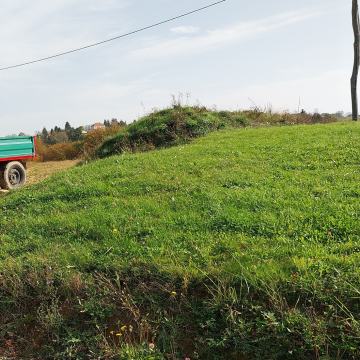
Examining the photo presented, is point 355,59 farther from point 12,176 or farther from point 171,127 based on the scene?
point 12,176

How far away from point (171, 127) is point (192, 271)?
10979 mm

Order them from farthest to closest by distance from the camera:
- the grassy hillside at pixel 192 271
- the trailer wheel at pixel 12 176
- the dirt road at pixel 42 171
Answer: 1. the dirt road at pixel 42 171
2. the trailer wheel at pixel 12 176
3. the grassy hillside at pixel 192 271

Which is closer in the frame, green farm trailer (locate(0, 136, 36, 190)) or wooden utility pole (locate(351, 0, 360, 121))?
green farm trailer (locate(0, 136, 36, 190))

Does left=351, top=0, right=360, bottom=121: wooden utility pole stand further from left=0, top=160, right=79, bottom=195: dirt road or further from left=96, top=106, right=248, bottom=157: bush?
left=0, top=160, right=79, bottom=195: dirt road

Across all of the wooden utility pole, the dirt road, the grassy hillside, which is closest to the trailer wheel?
the dirt road

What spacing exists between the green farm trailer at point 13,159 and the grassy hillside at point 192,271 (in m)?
7.31

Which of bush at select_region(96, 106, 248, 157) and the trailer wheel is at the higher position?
bush at select_region(96, 106, 248, 157)

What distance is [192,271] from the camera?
4016mm

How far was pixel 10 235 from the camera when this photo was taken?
228 inches

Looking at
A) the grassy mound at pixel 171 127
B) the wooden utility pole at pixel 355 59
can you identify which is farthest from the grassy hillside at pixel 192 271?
the wooden utility pole at pixel 355 59

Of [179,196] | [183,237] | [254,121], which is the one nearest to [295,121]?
[254,121]

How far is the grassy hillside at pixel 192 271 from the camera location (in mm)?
3373

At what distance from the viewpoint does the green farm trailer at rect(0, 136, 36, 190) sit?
13.6 metres

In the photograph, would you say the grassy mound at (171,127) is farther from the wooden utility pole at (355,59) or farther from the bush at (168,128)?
the wooden utility pole at (355,59)
